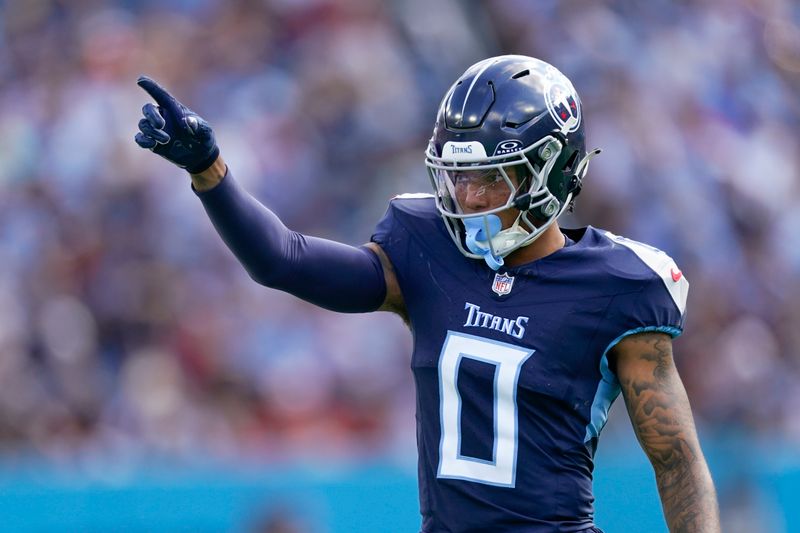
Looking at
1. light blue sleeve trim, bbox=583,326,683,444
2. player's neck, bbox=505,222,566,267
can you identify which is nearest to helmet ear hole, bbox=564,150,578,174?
player's neck, bbox=505,222,566,267

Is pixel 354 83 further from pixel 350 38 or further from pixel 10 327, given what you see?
pixel 10 327

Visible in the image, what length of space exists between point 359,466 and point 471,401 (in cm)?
278

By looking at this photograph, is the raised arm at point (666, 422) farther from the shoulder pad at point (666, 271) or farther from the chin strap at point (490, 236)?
the chin strap at point (490, 236)

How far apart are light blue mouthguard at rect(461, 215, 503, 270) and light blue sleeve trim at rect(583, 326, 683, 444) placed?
33 centimetres

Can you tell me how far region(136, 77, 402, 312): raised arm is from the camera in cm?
275

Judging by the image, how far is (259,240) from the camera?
288 cm

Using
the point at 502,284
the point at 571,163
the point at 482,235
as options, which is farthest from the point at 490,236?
the point at 571,163

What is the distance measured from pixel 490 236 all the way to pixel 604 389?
45 centimetres

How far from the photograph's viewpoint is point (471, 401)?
2896 millimetres

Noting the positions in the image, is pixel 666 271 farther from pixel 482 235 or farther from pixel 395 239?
pixel 395 239

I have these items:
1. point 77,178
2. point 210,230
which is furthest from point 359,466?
point 77,178

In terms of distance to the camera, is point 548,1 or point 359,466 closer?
point 359,466

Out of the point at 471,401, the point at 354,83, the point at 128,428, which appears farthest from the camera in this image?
the point at 354,83

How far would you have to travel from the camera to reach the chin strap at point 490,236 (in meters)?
2.92
